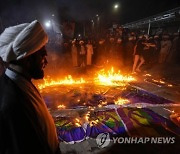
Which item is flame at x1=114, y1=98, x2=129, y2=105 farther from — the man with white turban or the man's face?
the man's face

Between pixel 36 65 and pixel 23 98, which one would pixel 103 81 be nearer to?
pixel 36 65

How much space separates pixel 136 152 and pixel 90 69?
9063 millimetres

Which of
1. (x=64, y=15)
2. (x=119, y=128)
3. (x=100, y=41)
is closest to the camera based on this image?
(x=119, y=128)

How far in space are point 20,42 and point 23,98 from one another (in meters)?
0.60

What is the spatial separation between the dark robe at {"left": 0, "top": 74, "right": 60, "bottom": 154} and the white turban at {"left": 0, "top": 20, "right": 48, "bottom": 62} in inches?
15.0

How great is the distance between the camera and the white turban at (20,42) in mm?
2027

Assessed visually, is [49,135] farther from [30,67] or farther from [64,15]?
[64,15]

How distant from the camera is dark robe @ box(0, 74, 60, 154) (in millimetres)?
1768

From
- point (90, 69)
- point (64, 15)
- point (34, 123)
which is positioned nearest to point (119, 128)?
point (34, 123)

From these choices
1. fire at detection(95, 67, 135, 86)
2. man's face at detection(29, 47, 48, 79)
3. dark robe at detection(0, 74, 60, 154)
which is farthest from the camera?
fire at detection(95, 67, 135, 86)

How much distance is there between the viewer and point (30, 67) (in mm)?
2141
